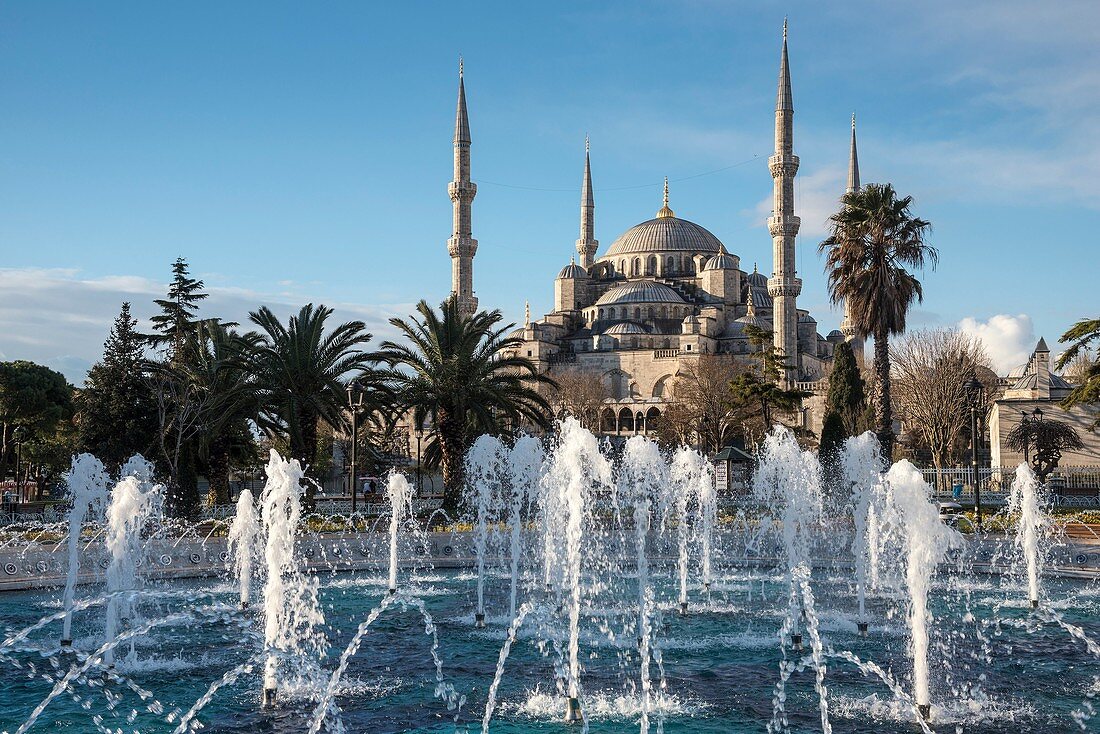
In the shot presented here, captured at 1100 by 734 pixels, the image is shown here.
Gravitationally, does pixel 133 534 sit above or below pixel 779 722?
above

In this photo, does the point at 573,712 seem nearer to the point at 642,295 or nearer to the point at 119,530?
the point at 119,530

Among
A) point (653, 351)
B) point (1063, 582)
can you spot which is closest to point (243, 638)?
point (1063, 582)

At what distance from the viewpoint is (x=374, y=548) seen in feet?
52.4

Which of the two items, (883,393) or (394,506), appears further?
(883,393)

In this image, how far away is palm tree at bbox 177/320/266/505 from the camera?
1945 centimetres

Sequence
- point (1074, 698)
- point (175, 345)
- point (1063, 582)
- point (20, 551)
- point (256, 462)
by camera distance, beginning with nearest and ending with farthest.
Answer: point (1074, 698) < point (1063, 582) < point (20, 551) < point (175, 345) < point (256, 462)

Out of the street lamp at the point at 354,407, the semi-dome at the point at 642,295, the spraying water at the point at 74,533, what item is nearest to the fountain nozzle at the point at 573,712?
the spraying water at the point at 74,533

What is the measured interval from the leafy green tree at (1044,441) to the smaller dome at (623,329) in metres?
31.7

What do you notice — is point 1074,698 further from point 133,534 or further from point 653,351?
point 653,351

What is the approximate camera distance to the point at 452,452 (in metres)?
20.4

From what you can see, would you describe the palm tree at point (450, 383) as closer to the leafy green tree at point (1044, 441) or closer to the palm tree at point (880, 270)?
the palm tree at point (880, 270)

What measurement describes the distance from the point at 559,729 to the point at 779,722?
1545 mm

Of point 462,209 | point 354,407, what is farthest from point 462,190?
point 354,407

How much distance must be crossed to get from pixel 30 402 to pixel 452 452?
73.2 feet
